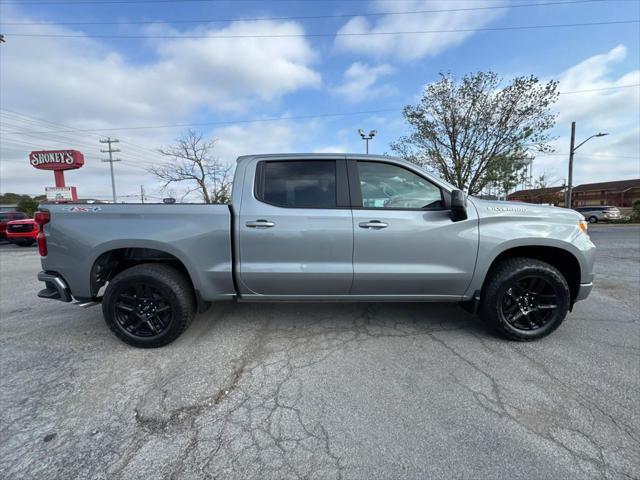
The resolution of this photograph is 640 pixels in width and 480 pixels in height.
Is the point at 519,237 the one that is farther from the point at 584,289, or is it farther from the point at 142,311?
the point at 142,311

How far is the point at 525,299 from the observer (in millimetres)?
3109

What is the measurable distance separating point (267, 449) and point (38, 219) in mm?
3014

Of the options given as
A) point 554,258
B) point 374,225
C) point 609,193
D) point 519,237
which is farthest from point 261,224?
point 609,193

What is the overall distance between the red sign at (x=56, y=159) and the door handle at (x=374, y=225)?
80.8ft

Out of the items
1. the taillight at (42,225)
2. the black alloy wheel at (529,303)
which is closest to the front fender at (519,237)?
the black alloy wheel at (529,303)

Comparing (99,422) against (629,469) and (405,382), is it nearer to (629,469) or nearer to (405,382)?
(405,382)

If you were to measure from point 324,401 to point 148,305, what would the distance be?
79.2 inches

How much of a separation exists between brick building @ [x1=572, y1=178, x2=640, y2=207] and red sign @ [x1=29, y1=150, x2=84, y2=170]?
65.6 metres

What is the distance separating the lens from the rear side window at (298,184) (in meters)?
3.05

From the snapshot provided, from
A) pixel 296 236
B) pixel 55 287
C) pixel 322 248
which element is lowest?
pixel 55 287

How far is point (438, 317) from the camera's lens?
12.2ft

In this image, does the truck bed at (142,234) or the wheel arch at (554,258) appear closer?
the truck bed at (142,234)

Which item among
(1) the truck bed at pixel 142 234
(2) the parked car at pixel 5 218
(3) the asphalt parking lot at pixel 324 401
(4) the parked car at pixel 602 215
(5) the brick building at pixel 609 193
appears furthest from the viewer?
(5) the brick building at pixel 609 193

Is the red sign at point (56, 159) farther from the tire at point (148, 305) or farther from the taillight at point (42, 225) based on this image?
the tire at point (148, 305)
